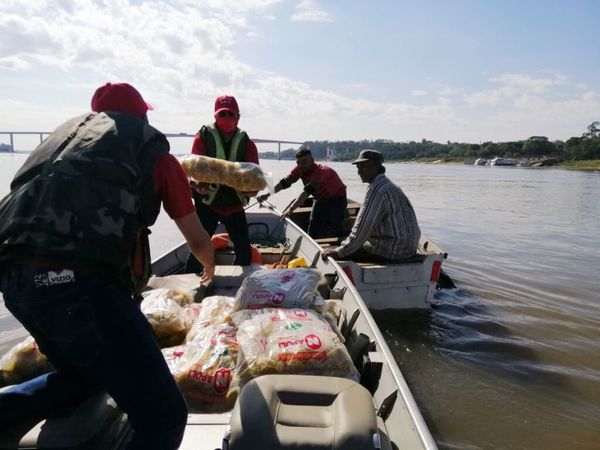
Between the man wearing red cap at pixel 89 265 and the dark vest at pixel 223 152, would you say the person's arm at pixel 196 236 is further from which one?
the dark vest at pixel 223 152

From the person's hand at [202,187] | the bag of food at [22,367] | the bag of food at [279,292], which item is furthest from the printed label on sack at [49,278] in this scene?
the person's hand at [202,187]

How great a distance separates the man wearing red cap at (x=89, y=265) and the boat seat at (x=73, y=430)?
0.19 ft

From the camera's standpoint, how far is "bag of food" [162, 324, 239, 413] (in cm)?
238

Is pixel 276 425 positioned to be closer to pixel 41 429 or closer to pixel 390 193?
pixel 41 429

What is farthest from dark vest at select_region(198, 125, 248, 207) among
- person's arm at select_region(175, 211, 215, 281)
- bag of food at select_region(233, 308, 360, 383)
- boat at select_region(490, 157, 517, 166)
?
boat at select_region(490, 157, 517, 166)

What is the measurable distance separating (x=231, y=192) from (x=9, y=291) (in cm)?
328

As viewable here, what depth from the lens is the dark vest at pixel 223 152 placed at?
4.80m

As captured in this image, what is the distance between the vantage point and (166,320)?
117 inches

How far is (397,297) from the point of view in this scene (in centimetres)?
561

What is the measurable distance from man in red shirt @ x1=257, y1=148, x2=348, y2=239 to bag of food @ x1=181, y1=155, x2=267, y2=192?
3.07 metres

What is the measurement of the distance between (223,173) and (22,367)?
260 cm

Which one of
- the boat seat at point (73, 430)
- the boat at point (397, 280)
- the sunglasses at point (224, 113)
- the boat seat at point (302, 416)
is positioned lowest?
the boat at point (397, 280)

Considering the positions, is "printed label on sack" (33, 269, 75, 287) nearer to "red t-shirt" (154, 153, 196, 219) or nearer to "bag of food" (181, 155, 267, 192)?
"red t-shirt" (154, 153, 196, 219)

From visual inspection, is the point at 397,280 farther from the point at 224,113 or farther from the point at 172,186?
the point at 172,186
